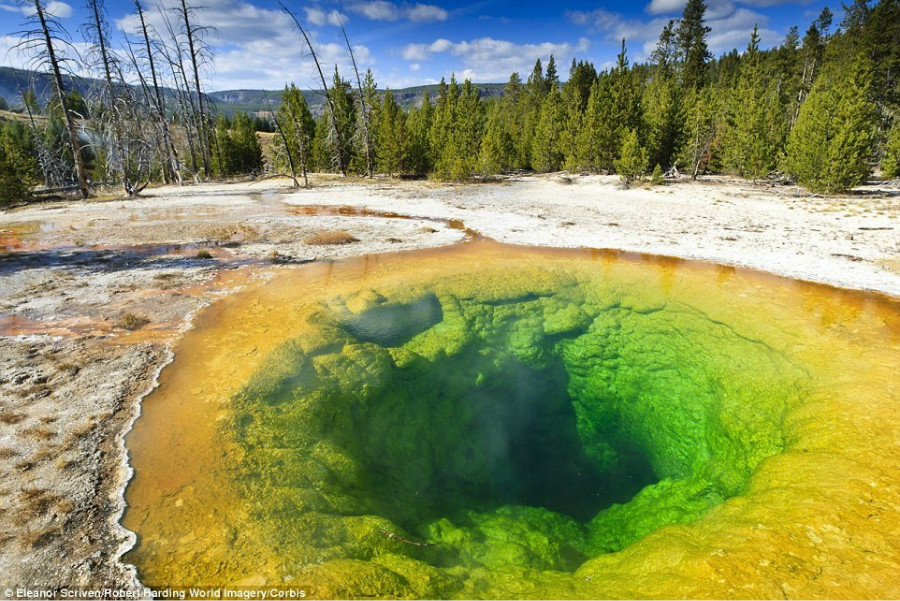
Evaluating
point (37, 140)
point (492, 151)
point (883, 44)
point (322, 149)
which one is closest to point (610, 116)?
point (492, 151)

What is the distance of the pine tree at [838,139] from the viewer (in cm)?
2194

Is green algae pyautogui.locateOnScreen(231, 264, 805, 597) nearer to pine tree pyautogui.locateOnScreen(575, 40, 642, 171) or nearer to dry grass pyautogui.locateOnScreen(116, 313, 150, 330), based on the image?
dry grass pyautogui.locateOnScreen(116, 313, 150, 330)

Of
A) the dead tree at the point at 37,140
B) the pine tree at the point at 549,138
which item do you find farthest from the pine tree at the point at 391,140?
the dead tree at the point at 37,140

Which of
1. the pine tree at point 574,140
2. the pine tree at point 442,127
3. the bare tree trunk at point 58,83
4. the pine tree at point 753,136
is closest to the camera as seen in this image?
the bare tree trunk at point 58,83

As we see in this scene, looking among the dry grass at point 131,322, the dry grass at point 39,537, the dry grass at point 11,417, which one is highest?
the dry grass at point 131,322

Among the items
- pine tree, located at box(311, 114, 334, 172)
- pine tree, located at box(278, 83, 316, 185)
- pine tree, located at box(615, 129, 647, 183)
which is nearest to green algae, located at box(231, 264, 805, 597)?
pine tree, located at box(615, 129, 647, 183)

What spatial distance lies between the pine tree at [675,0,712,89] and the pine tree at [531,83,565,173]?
1288cm

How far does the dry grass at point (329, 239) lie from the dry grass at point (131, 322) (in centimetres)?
682

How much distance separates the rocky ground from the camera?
4094mm

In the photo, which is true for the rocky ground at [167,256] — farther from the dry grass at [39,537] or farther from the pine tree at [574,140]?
the pine tree at [574,140]

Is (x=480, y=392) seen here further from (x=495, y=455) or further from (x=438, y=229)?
(x=438, y=229)

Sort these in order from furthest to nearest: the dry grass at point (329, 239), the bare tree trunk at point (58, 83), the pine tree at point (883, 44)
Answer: the pine tree at point (883, 44) < the bare tree trunk at point (58, 83) < the dry grass at point (329, 239)

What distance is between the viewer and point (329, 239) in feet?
48.2

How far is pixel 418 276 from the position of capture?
11.0 metres
